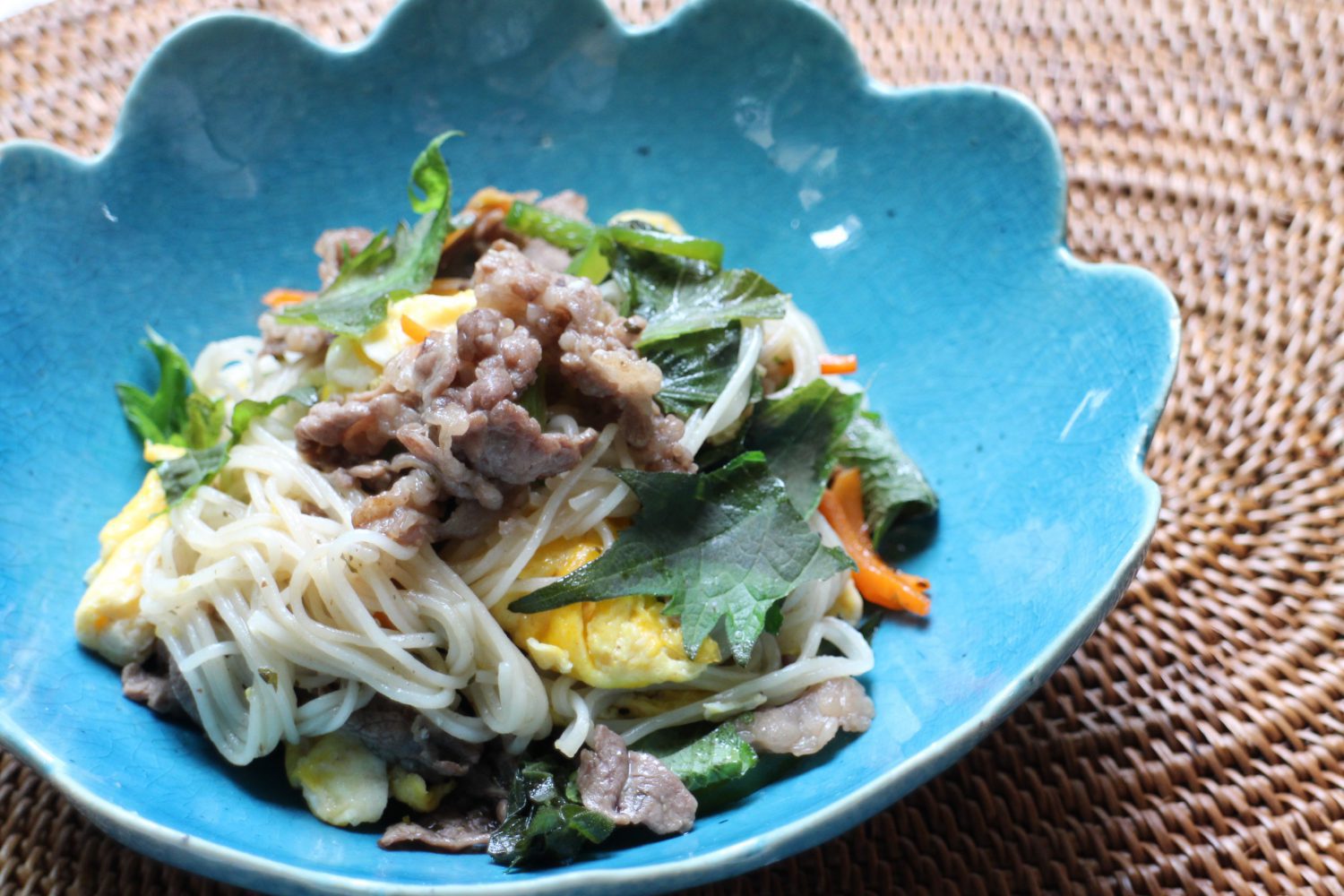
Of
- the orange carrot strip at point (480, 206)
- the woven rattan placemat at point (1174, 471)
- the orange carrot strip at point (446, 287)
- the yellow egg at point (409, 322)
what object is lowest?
the woven rattan placemat at point (1174, 471)

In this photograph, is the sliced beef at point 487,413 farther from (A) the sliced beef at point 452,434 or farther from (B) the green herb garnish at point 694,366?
(B) the green herb garnish at point 694,366

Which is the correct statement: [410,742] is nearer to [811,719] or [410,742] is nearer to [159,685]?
[159,685]

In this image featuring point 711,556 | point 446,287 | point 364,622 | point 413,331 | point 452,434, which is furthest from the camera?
point 446,287

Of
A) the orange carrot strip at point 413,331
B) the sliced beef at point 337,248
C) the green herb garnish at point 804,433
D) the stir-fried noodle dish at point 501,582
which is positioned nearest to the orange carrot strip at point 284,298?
the sliced beef at point 337,248

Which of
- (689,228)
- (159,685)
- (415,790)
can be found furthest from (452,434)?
(689,228)

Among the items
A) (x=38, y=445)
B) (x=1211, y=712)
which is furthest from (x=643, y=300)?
(x=1211, y=712)

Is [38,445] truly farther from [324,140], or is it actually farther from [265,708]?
[324,140]
